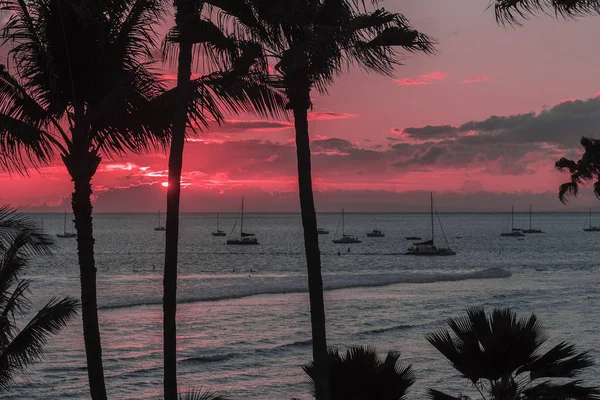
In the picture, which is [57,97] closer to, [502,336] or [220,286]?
[502,336]

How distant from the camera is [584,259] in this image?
376 feet

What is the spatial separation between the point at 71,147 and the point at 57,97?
2.46 feet

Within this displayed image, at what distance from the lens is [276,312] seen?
173ft

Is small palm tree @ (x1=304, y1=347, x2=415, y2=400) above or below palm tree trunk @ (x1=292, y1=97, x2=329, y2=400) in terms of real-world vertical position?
below

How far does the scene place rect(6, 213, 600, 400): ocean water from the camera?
101 ft

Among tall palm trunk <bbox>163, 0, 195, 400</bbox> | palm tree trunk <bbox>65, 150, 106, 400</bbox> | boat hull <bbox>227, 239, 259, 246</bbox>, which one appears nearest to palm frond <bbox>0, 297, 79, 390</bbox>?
palm tree trunk <bbox>65, 150, 106, 400</bbox>

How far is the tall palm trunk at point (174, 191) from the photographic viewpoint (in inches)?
427

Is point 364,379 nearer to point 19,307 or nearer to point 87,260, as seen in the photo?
point 87,260

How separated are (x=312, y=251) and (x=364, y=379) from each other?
219 cm

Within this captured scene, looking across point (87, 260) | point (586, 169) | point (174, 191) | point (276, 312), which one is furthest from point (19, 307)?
point (276, 312)

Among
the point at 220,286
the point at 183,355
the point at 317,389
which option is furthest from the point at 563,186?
the point at 220,286

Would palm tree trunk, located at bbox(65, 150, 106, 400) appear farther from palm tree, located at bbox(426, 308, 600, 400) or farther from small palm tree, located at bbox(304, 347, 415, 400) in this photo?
palm tree, located at bbox(426, 308, 600, 400)

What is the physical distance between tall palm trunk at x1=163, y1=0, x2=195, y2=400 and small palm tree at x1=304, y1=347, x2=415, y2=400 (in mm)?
2139

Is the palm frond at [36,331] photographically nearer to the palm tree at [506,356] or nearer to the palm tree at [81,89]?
the palm tree at [81,89]
